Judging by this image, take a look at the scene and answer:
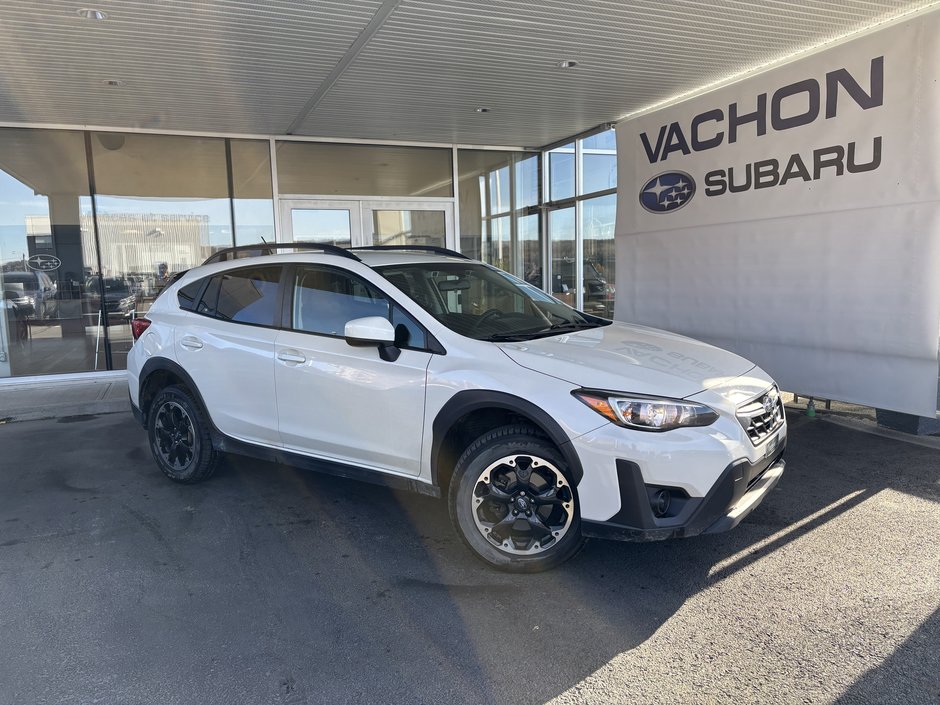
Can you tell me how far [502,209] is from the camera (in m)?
11.9

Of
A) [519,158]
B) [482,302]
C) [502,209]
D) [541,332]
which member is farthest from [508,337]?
[519,158]

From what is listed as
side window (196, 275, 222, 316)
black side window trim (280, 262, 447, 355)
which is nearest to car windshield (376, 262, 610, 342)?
black side window trim (280, 262, 447, 355)

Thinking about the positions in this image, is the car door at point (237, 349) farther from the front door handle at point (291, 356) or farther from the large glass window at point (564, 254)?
the large glass window at point (564, 254)

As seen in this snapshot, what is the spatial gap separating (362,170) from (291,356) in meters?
7.11

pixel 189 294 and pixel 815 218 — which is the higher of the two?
pixel 815 218

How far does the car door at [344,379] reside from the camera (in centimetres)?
382

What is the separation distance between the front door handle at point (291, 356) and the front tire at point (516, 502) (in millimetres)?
1311

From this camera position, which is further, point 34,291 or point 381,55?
point 34,291

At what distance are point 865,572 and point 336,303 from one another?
3418mm

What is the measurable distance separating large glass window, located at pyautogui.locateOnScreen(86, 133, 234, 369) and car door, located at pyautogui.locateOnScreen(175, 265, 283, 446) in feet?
18.1

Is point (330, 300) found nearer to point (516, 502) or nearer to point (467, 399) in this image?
point (467, 399)

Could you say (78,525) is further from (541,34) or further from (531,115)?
(531,115)

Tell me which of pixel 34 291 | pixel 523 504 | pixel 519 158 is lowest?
pixel 523 504

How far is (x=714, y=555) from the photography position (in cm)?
377
